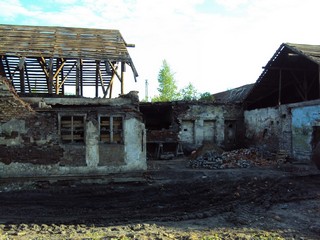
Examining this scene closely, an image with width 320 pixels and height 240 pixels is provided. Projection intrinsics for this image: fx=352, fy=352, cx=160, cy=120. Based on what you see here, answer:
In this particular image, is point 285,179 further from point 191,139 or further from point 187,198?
point 191,139

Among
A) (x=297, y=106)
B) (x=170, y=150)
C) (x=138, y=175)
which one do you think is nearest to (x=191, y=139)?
(x=170, y=150)

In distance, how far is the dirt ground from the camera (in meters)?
7.79

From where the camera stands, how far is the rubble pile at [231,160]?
687 inches

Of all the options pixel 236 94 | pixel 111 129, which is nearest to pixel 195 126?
pixel 236 94

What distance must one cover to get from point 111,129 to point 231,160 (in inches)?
300

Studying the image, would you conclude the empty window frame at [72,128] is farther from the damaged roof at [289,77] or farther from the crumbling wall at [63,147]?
the damaged roof at [289,77]

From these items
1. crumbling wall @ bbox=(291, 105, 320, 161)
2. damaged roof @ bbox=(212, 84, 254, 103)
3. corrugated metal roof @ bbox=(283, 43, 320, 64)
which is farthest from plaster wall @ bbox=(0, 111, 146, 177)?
damaged roof @ bbox=(212, 84, 254, 103)

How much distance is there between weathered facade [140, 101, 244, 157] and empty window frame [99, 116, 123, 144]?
8.65m

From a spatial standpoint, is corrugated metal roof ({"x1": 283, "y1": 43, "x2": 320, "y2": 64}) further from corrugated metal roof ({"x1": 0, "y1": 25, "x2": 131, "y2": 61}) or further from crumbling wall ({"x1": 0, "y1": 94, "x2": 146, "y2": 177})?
crumbling wall ({"x1": 0, "y1": 94, "x2": 146, "y2": 177})

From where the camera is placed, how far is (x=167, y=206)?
10.1m

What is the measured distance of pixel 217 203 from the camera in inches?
406

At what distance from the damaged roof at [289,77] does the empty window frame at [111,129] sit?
9.71m

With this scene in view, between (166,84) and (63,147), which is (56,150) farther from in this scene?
(166,84)

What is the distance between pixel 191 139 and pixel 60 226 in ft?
51.9
